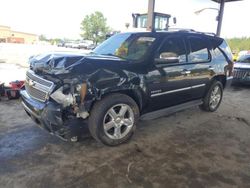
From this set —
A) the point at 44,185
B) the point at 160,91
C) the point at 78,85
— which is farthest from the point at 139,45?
the point at 44,185

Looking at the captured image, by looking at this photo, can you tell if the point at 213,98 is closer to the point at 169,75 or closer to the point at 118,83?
the point at 169,75

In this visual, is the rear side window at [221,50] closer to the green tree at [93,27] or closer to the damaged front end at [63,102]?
the damaged front end at [63,102]

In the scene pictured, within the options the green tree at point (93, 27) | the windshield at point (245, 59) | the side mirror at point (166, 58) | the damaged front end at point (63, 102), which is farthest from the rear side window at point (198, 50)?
the green tree at point (93, 27)

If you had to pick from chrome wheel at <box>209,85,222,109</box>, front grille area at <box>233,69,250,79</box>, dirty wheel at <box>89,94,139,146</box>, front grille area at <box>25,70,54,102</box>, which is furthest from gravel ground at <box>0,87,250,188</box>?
front grille area at <box>233,69,250,79</box>

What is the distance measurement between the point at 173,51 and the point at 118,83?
1.43 metres

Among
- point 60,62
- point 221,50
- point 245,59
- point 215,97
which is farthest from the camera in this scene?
point 245,59

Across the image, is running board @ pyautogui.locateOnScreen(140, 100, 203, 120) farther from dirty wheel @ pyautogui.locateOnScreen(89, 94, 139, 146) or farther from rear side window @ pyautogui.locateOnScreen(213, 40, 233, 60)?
rear side window @ pyautogui.locateOnScreen(213, 40, 233, 60)

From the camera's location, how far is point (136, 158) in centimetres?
338

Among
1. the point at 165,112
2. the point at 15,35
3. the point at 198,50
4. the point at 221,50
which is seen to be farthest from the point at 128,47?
the point at 15,35

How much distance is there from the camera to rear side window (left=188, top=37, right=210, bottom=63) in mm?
4738

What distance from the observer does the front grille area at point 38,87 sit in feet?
10.6

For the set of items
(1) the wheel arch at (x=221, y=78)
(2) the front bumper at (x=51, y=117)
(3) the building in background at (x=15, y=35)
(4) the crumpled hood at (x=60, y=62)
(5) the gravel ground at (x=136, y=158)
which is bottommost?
(5) the gravel ground at (x=136, y=158)

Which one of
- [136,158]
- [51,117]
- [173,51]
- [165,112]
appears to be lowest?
[136,158]

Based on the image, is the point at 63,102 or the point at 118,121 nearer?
the point at 63,102
